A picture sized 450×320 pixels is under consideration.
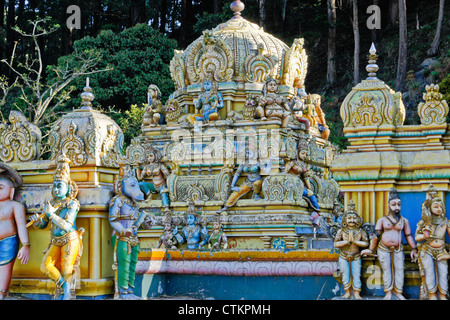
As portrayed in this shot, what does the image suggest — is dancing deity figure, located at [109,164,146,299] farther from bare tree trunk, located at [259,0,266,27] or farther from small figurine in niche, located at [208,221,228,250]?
bare tree trunk, located at [259,0,266,27]

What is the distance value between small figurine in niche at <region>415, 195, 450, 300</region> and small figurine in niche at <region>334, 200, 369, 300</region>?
0.76 metres

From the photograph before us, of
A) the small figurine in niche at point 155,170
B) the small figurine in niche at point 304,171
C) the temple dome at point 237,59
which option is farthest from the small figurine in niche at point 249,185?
the temple dome at point 237,59

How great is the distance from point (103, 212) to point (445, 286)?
419 centimetres

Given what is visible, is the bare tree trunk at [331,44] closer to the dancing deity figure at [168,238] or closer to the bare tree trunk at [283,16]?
the bare tree trunk at [283,16]

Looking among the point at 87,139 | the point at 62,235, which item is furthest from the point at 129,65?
the point at 62,235

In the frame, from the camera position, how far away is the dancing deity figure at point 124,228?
10258 millimetres

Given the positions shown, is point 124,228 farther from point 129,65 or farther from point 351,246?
point 129,65

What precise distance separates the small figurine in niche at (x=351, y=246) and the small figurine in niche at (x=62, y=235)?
3183mm

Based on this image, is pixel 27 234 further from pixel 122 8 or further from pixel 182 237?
pixel 122 8

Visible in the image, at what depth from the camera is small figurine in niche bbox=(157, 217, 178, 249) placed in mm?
18047

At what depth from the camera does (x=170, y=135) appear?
20078 mm

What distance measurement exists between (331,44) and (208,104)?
14.7 m
